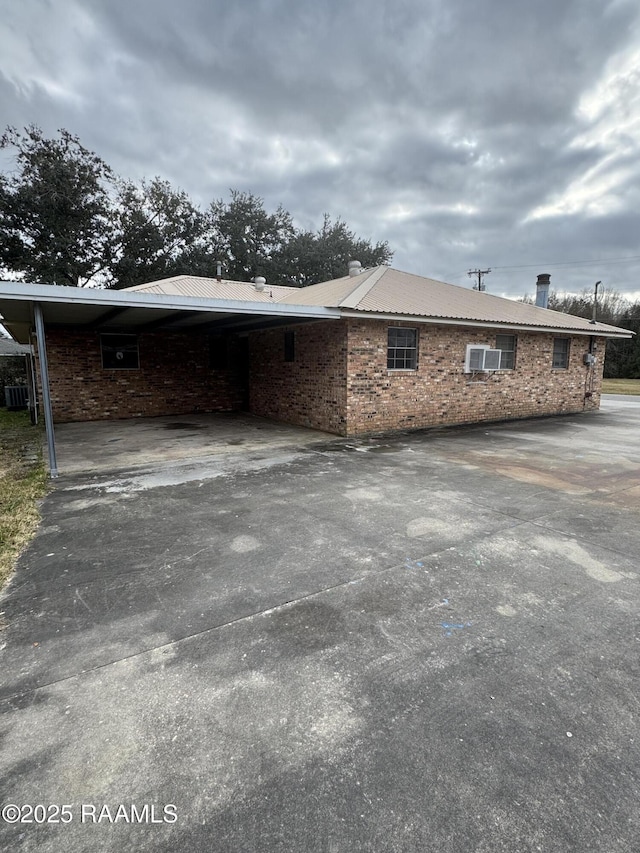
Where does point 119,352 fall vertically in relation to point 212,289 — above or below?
below

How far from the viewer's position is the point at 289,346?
1113 cm

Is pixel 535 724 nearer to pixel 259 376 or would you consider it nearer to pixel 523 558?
pixel 523 558

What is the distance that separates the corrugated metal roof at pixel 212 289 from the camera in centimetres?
1211

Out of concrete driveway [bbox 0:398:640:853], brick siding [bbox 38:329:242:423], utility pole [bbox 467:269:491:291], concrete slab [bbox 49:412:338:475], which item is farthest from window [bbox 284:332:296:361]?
utility pole [bbox 467:269:491:291]

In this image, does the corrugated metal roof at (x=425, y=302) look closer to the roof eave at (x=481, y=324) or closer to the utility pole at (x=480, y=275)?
the roof eave at (x=481, y=324)

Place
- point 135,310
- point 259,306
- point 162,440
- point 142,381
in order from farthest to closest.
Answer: point 142,381 → point 162,440 → point 135,310 → point 259,306

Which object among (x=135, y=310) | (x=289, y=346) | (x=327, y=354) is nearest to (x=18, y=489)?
(x=135, y=310)

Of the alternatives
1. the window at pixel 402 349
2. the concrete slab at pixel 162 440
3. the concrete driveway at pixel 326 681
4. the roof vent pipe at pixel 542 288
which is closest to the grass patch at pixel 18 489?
the concrete driveway at pixel 326 681

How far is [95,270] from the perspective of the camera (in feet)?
70.0

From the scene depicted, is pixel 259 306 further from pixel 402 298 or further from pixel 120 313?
pixel 402 298

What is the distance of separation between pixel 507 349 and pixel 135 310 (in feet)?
31.5

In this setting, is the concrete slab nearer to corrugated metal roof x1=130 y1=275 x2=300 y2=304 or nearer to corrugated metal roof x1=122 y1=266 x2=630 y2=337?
corrugated metal roof x1=122 y1=266 x2=630 y2=337

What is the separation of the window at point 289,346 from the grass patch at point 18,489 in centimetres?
587

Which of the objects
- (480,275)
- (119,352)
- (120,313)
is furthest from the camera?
(480,275)
